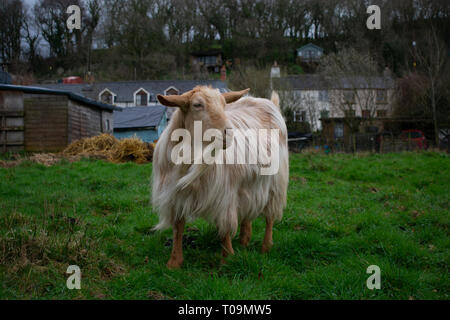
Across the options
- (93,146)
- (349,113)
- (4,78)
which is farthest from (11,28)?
(349,113)

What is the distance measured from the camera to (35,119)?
16844 millimetres

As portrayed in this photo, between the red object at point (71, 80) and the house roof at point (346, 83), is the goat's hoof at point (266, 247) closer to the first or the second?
the house roof at point (346, 83)

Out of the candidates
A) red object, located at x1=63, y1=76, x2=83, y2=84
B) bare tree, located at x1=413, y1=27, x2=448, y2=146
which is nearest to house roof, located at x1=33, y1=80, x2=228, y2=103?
red object, located at x1=63, y1=76, x2=83, y2=84

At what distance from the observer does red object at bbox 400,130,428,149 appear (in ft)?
68.7

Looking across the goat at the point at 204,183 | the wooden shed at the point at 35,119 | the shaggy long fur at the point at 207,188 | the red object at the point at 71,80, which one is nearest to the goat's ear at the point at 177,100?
the goat at the point at 204,183

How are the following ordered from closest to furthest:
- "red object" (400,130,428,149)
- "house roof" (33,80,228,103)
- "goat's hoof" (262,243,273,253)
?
"goat's hoof" (262,243,273,253)
"red object" (400,130,428,149)
"house roof" (33,80,228,103)

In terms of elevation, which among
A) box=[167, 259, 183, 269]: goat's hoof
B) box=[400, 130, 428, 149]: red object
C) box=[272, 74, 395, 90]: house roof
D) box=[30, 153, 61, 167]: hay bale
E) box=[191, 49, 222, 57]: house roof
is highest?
box=[191, 49, 222, 57]: house roof

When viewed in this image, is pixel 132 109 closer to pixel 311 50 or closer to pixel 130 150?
pixel 130 150

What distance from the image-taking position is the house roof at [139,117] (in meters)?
31.8

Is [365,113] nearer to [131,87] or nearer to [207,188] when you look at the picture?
[207,188]

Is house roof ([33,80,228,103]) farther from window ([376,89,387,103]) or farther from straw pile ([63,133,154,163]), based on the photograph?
straw pile ([63,133,154,163])

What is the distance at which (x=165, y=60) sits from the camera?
182 feet

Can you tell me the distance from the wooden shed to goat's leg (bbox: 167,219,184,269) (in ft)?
48.9

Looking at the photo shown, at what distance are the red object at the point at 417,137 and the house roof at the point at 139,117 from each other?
817 inches
